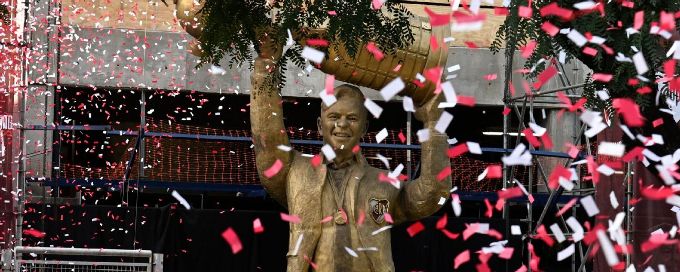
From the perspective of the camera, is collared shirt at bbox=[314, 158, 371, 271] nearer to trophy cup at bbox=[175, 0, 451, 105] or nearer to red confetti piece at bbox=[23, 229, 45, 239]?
trophy cup at bbox=[175, 0, 451, 105]

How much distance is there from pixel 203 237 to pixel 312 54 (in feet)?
16.1

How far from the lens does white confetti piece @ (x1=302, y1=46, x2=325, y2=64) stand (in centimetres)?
777

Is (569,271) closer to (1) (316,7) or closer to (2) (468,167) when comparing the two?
(2) (468,167)

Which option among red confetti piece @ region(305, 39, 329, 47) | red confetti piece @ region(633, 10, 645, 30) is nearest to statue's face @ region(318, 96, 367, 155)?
red confetti piece @ region(305, 39, 329, 47)

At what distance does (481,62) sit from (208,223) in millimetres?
4861

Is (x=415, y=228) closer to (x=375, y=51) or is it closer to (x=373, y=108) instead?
(x=375, y=51)

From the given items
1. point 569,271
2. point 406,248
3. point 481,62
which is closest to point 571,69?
point 481,62

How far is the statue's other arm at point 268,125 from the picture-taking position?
877 centimetres

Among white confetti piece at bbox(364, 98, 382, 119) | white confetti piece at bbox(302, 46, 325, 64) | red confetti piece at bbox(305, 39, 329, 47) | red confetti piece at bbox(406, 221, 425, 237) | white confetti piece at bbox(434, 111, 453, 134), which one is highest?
red confetti piece at bbox(305, 39, 329, 47)

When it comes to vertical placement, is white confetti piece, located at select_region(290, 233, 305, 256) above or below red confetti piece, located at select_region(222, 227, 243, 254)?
above

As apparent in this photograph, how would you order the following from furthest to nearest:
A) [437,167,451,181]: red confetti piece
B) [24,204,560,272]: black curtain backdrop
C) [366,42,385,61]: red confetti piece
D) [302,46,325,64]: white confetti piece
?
[24,204,560,272]: black curtain backdrop, [437,167,451,181]: red confetti piece, [366,42,385,61]: red confetti piece, [302,46,325,64]: white confetti piece

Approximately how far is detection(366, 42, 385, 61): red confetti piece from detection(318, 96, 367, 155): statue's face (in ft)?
1.76

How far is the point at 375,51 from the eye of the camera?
323 inches

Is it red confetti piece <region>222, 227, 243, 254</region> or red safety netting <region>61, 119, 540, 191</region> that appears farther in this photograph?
red safety netting <region>61, 119, 540, 191</region>
